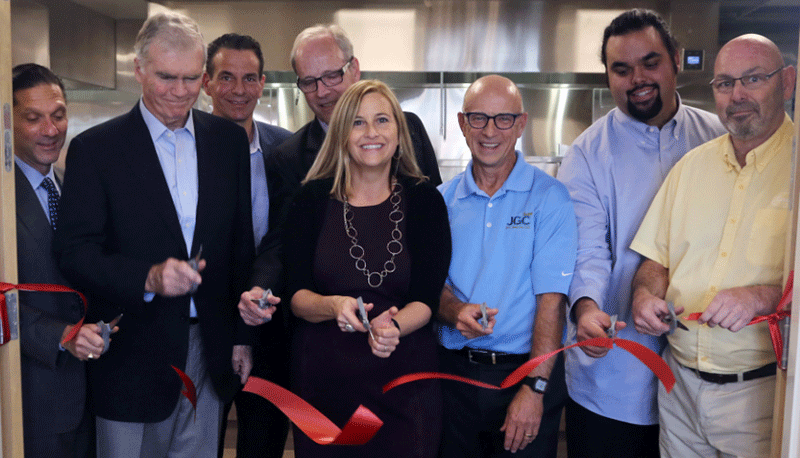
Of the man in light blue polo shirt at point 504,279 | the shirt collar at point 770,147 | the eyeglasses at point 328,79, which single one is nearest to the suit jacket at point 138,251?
the eyeglasses at point 328,79

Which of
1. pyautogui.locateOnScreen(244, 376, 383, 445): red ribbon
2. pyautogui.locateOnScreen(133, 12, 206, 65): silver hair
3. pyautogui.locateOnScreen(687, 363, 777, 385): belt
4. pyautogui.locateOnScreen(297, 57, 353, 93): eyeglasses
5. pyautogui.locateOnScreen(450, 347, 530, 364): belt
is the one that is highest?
pyautogui.locateOnScreen(133, 12, 206, 65): silver hair

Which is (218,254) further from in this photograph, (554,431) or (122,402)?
(554,431)

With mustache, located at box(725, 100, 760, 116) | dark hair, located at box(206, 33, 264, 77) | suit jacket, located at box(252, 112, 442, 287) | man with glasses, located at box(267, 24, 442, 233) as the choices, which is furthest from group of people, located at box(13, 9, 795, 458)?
dark hair, located at box(206, 33, 264, 77)

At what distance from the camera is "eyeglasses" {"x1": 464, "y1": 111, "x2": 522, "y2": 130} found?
208 cm

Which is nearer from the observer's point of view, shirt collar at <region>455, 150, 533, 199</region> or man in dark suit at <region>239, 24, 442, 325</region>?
shirt collar at <region>455, 150, 533, 199</region>

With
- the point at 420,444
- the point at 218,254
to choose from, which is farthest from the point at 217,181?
the point at 420,444

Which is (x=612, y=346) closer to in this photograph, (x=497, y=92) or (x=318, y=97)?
(x=497, y=92)

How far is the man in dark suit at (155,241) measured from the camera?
6.06 ft

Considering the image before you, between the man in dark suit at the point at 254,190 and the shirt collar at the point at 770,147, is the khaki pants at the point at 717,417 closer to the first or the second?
the shirt collar at the point at 770,147

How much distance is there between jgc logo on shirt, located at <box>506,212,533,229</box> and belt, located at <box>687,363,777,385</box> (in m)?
0.62

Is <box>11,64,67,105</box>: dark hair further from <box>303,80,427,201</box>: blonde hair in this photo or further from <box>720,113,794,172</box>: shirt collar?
<box>720,113,794,172</box>: shirt collar

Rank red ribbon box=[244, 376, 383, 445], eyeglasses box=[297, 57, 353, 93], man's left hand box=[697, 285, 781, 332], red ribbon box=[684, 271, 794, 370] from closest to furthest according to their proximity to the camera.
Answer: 1. red ribbon box=[684, 271, 794, 370]
2. man's left hand box=[697, 285, 781, 332]
3. red ribbon box=[244, 376, 383, 445]
4. eyeglasses box=[297, 57, 353, 93]

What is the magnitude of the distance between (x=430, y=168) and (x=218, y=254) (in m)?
0.81

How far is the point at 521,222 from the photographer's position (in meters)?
2.08
